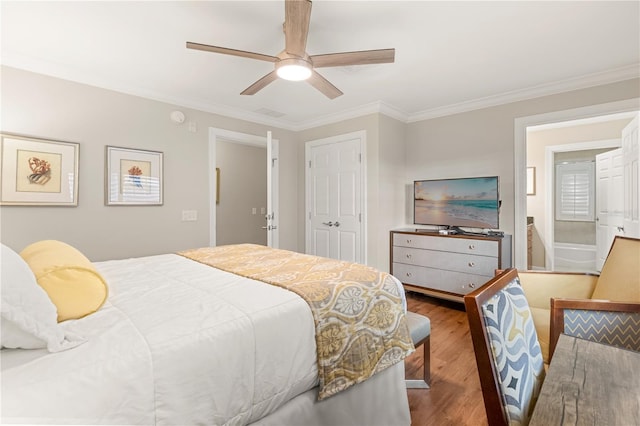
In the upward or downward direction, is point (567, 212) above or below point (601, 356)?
above

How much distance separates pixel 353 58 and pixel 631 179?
10.2 ft

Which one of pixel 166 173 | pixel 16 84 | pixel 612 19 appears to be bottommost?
pixel 166 173

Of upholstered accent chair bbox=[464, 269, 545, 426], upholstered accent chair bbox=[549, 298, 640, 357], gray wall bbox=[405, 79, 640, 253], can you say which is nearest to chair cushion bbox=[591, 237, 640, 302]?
upholstered accent chair bbox=[549, 298, 640, 357]

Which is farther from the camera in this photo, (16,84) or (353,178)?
(353,178)

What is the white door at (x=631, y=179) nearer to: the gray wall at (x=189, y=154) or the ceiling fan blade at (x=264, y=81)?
the gray wall at (x=189, y=154)

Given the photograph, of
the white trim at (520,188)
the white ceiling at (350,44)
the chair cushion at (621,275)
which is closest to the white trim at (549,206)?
the white trim at (520,188)

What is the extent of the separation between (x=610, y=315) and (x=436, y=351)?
136 centimetres

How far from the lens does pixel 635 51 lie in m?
2.51

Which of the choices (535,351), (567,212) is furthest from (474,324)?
(567,212)

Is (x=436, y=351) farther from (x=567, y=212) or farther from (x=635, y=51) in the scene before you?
(x=567, y=212)

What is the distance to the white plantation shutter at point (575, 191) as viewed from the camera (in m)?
5.20

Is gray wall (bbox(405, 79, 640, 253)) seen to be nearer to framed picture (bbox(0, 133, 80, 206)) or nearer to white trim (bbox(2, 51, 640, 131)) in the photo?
white trim (bbox(2, 51, 640, 131))

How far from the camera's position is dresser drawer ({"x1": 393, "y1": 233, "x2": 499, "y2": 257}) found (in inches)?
126

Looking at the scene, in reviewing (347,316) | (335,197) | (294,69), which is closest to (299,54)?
(294,69)
